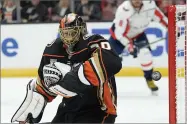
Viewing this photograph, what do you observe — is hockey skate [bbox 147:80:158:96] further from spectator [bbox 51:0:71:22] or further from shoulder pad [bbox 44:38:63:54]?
shoulder pad [bbox 44:38:63:54]

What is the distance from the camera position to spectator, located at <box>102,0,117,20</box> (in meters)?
7.60

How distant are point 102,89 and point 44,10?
215 inches

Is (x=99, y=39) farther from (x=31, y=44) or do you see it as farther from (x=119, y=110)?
(x=31, y=44)

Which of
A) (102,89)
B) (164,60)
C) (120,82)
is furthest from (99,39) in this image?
(164,60)

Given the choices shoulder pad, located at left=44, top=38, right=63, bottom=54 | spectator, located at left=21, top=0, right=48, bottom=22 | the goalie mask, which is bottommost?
shoulder pad, located at left=44, top=38, right=63, bottom=54

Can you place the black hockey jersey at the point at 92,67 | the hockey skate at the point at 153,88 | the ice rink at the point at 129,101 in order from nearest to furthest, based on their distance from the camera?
the black hockey jersey at the point at 92,67
the ice rink at the point at 129,101
the hockey skate at the point at 153,88

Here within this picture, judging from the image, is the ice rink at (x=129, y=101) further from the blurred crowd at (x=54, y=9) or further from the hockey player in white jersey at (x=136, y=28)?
the blurred crowd at (x=54, y=9)

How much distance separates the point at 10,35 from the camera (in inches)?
292

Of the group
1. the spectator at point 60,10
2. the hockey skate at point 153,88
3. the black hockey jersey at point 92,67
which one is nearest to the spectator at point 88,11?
the spectator at point 60,10

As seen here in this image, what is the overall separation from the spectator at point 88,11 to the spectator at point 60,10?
0.17 m

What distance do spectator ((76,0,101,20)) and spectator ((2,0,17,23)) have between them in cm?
89

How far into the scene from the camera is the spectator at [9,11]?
25.3ft

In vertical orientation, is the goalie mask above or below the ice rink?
above

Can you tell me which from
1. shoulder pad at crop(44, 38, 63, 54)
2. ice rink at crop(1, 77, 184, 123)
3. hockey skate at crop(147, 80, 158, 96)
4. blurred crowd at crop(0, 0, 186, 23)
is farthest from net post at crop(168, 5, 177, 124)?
blurred crowd at crop(0, 0, 186, 23)
